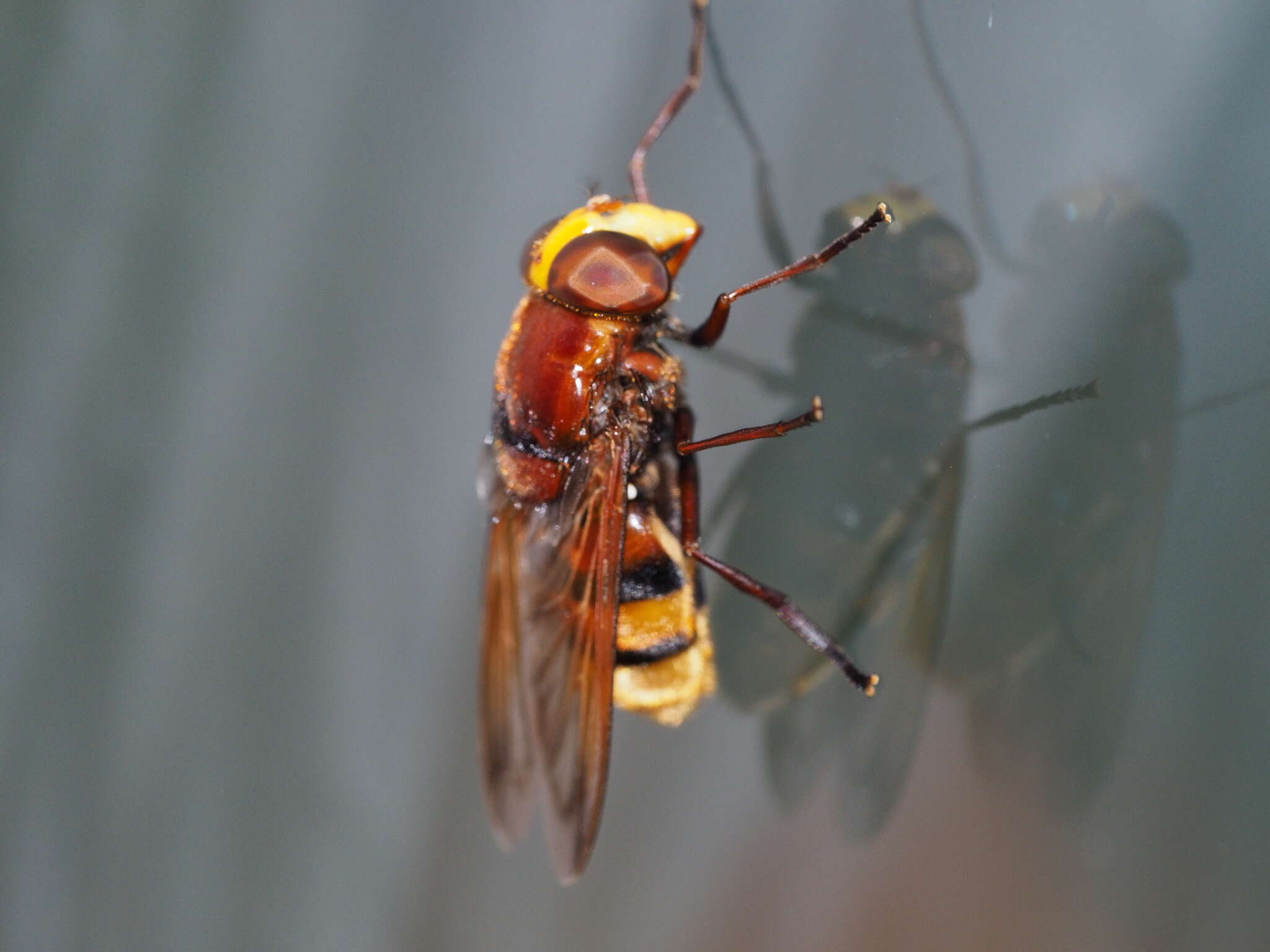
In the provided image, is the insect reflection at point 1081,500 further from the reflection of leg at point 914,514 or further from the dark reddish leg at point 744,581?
the dark reddish leg at point 744,581

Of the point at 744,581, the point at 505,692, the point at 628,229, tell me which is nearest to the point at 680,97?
the point at 628,229

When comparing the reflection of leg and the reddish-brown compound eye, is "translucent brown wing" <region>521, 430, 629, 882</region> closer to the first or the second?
the reddish-brown compound eye

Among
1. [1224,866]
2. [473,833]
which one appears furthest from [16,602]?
[1224,866]

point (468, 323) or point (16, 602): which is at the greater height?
point (468, 323)

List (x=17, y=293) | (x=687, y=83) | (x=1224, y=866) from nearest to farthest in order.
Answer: (x=1224, y=866) → (x=687, y=83) → (x=17, y=293)

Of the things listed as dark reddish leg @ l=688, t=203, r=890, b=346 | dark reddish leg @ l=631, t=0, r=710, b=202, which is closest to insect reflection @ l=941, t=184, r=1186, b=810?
dark reddish leg @ l=688, t=203, r=890, b=346

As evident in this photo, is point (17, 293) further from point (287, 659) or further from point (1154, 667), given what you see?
point (1154, 667)
